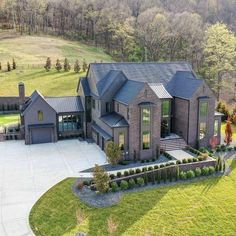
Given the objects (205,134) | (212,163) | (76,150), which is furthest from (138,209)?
(205,134)

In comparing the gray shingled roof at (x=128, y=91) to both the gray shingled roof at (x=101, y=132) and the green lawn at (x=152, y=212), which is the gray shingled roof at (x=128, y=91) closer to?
the gray shingled roof at (x=101, y=132)

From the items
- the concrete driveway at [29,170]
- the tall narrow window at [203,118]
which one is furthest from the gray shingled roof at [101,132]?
the tall narrow window at [203,118]

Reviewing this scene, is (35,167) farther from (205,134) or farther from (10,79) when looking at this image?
(10,79)

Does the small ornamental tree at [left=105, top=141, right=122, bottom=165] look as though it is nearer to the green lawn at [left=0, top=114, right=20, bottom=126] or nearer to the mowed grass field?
the green lawn at [left=0, top=114, right=20, bottom=126]

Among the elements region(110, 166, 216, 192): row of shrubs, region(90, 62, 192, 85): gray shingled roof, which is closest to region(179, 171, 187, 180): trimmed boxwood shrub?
region(110, 166, 216, 192): row of shrubs

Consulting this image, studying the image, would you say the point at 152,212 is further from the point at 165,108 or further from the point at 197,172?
the point at 165,108
